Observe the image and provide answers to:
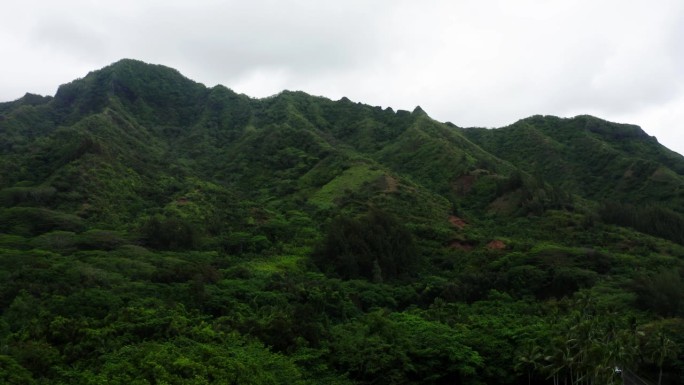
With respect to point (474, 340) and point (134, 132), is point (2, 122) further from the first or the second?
point (474, 340)

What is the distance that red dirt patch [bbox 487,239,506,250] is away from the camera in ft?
216

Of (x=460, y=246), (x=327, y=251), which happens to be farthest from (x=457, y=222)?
(x=327, y=251)

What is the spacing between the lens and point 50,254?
4959cm

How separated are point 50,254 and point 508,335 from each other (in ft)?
121

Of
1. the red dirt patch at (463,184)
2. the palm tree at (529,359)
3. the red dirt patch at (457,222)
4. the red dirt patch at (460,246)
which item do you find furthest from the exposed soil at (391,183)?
the palm tree at (529,359)

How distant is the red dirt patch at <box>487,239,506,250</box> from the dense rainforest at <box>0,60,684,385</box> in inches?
28.2

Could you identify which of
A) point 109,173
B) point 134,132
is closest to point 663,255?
point 109,173

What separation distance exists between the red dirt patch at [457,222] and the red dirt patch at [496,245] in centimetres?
879

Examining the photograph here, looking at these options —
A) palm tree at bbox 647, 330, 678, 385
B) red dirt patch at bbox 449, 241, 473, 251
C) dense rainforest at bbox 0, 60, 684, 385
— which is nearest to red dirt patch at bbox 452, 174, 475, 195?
dense rainforest at bbox 0, 60, 684, 385

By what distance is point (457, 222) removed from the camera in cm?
7906

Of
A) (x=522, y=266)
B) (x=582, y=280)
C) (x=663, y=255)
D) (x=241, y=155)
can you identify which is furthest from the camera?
(x=241, y=155)

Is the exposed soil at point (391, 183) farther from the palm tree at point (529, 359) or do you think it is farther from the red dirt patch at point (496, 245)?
the palm tree at point (529, 359)

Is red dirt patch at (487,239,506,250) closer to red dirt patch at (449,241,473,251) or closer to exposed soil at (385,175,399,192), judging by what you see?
red dirt patch at (449,241,473,251)

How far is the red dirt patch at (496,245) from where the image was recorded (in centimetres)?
6575
